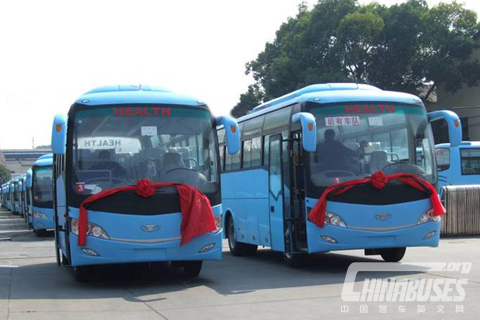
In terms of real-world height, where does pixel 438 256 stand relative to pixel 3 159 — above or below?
above

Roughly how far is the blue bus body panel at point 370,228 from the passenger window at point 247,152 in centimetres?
380

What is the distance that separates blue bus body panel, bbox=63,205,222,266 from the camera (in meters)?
11.9

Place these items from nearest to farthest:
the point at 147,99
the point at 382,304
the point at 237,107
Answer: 1. the point at 382,304
2. the point at 147,99
3. the point at 237,107

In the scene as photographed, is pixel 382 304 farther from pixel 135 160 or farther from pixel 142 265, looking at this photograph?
pixel 142 265

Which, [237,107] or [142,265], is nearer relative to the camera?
[142,265]

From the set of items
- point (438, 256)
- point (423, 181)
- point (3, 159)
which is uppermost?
point (423, 181)

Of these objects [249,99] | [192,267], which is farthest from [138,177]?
[249,99]

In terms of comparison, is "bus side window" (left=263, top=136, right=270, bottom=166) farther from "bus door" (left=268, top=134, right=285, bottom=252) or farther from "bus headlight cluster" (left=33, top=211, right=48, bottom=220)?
"bus headlight cluster" (left=33, top=211, right=48, bottom=220)

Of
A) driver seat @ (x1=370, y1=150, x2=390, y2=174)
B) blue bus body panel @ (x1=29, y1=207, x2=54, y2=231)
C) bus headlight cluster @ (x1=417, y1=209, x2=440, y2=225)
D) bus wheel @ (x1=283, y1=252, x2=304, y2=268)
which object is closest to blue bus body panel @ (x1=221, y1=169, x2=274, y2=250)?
bus wheel @ (x1=283, y1=252, x2=304, y2=268)

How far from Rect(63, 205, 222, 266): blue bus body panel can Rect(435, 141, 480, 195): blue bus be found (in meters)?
22.0

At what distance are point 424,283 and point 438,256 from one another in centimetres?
433

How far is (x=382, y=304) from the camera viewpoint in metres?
9.99

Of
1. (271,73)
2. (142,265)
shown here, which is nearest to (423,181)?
(142,265)

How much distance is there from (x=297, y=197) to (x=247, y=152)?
3.27 metres
